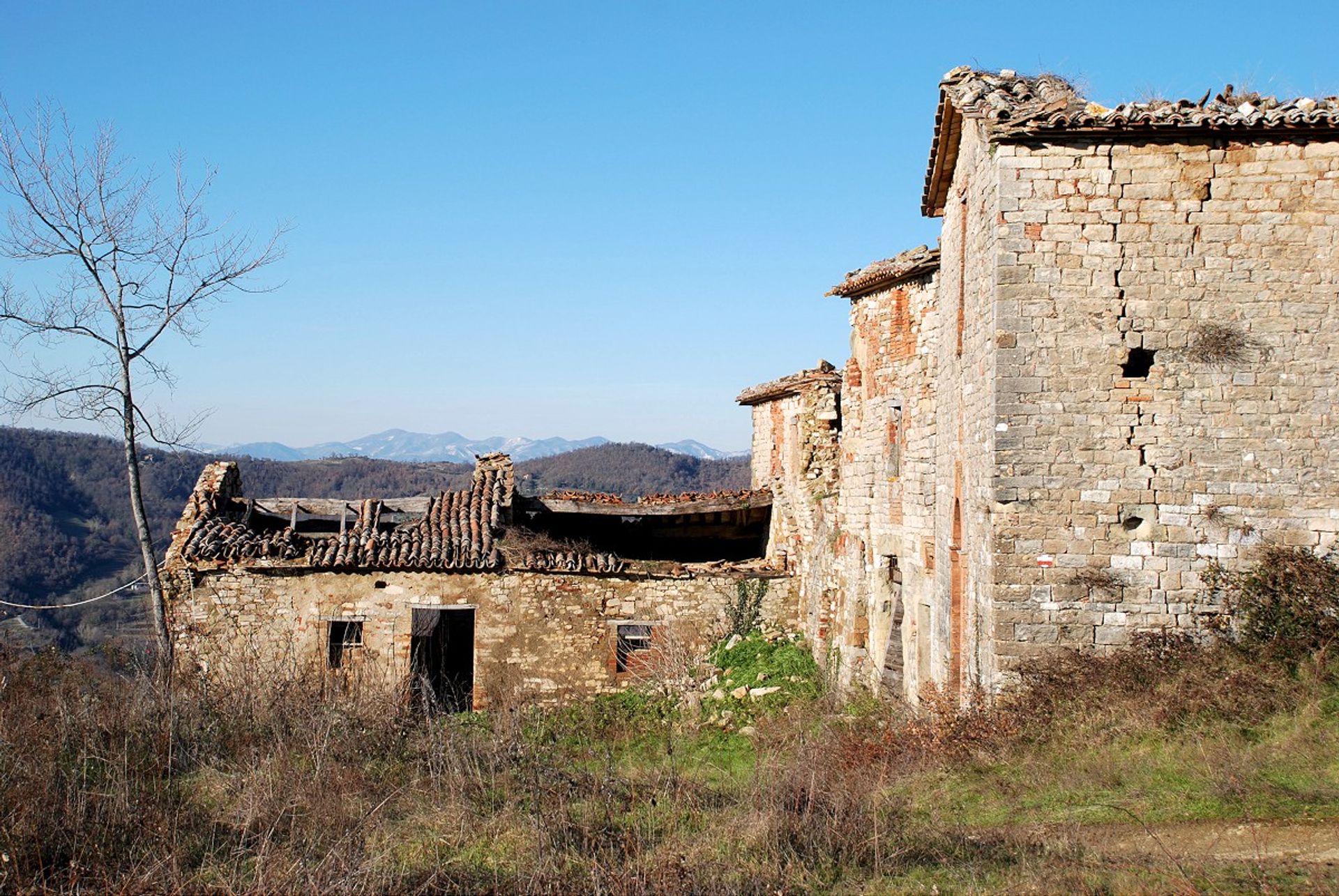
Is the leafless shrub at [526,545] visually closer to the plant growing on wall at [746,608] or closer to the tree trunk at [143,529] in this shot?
the plant growing on wall at [746,608]

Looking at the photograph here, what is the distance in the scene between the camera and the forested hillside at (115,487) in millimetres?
40500

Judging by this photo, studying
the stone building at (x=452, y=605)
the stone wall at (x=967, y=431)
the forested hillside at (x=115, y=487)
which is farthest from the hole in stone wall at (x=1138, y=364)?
the forested hillside at (x=115, y=487)

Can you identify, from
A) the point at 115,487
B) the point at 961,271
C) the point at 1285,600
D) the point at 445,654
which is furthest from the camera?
the point at 115,487

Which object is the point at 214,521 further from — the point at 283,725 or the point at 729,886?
the point at 729,886

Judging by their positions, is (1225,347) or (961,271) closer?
(1225,347)

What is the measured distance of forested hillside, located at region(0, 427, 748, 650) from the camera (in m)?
40.5

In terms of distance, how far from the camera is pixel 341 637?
16.8 metres

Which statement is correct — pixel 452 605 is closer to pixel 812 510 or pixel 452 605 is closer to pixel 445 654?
pixel 445 654

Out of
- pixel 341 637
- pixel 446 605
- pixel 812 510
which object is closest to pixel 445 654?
pixel 446 605

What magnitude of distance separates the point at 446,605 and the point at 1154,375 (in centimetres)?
1159

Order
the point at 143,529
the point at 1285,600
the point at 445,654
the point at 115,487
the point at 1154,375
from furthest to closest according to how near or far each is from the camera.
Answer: the point at 115,487, the point at 445,654, the point at 143,529, the point at 1154,375, the point at 1285,600

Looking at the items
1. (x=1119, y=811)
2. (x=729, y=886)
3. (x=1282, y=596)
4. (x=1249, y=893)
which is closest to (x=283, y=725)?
(x=729, y=886)

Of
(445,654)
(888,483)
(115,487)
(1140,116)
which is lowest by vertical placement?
(445,654)

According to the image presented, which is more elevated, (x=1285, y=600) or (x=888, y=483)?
(x=888, y=483)
